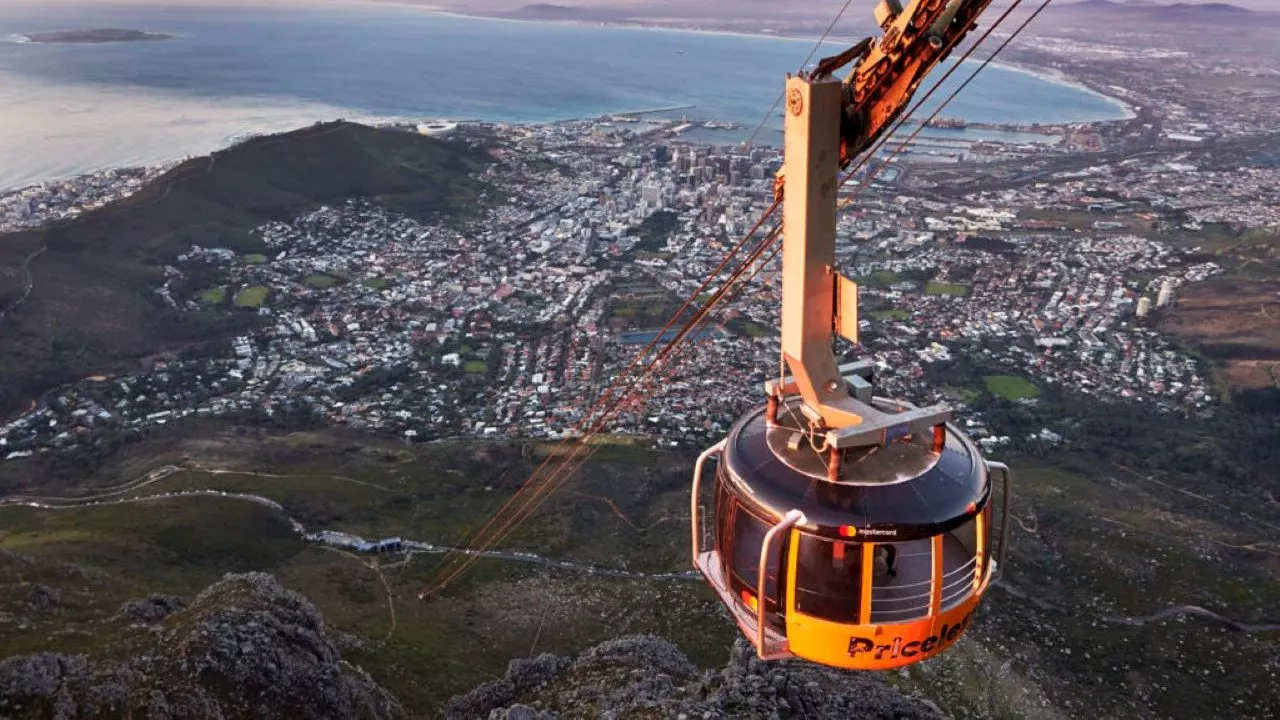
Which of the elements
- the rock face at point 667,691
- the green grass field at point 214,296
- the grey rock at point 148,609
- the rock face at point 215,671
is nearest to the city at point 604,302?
the green grass field at point 214,296

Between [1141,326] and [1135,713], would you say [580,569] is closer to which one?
[1135,713]

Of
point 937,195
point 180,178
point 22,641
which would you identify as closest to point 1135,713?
point 22,641

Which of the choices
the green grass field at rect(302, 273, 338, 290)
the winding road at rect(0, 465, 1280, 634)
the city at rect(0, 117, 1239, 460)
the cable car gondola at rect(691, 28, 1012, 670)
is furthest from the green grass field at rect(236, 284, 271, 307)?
the cable car gondola at rect(691, 28, 1012, 670)

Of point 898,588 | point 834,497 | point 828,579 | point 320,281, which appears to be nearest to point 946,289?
point 320,281

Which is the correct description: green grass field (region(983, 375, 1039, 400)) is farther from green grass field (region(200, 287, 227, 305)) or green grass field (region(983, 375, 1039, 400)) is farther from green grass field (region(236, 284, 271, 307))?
green grass field (region(200, 287, 227, 305))

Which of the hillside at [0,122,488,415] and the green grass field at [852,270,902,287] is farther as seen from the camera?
the green grass field at [852,270,902,287]

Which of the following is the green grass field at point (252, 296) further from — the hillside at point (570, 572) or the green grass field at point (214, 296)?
the hillside at point (570, 572)
